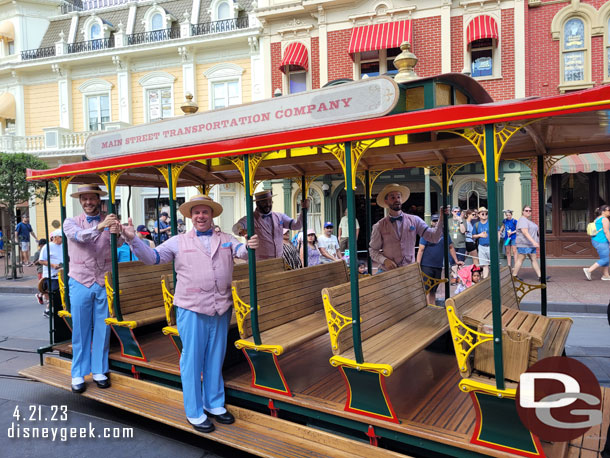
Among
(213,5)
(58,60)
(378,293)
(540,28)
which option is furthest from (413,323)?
(58,60)

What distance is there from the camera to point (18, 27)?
1906cm

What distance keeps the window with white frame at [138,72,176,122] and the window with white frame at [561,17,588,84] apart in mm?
13540

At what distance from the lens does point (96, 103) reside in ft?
60.6

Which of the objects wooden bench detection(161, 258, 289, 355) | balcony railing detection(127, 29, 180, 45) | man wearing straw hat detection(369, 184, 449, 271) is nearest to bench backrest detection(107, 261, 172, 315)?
wooden bench detection(161, 258, 289, 355)

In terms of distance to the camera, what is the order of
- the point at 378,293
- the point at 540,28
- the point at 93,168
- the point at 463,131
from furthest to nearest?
the point at 540,28
the point at 93,168
the point at 378,293
the point at 463,131

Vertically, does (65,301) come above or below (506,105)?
below

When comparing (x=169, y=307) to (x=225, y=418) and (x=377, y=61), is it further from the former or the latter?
(x=377, y=61)

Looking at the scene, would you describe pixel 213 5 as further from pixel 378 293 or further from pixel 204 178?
pixel 378 293

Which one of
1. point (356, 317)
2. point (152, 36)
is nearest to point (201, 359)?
point (356, 317)

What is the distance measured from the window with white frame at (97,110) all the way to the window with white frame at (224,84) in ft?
15.3

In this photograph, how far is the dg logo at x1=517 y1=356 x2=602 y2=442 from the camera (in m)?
2.67

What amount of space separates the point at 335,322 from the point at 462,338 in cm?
92

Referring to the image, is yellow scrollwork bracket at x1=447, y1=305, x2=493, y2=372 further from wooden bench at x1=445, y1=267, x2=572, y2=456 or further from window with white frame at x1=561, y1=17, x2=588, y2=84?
window with white frame at x1=561, y1=17, x2=588, y2=84

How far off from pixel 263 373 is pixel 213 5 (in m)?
16.7
